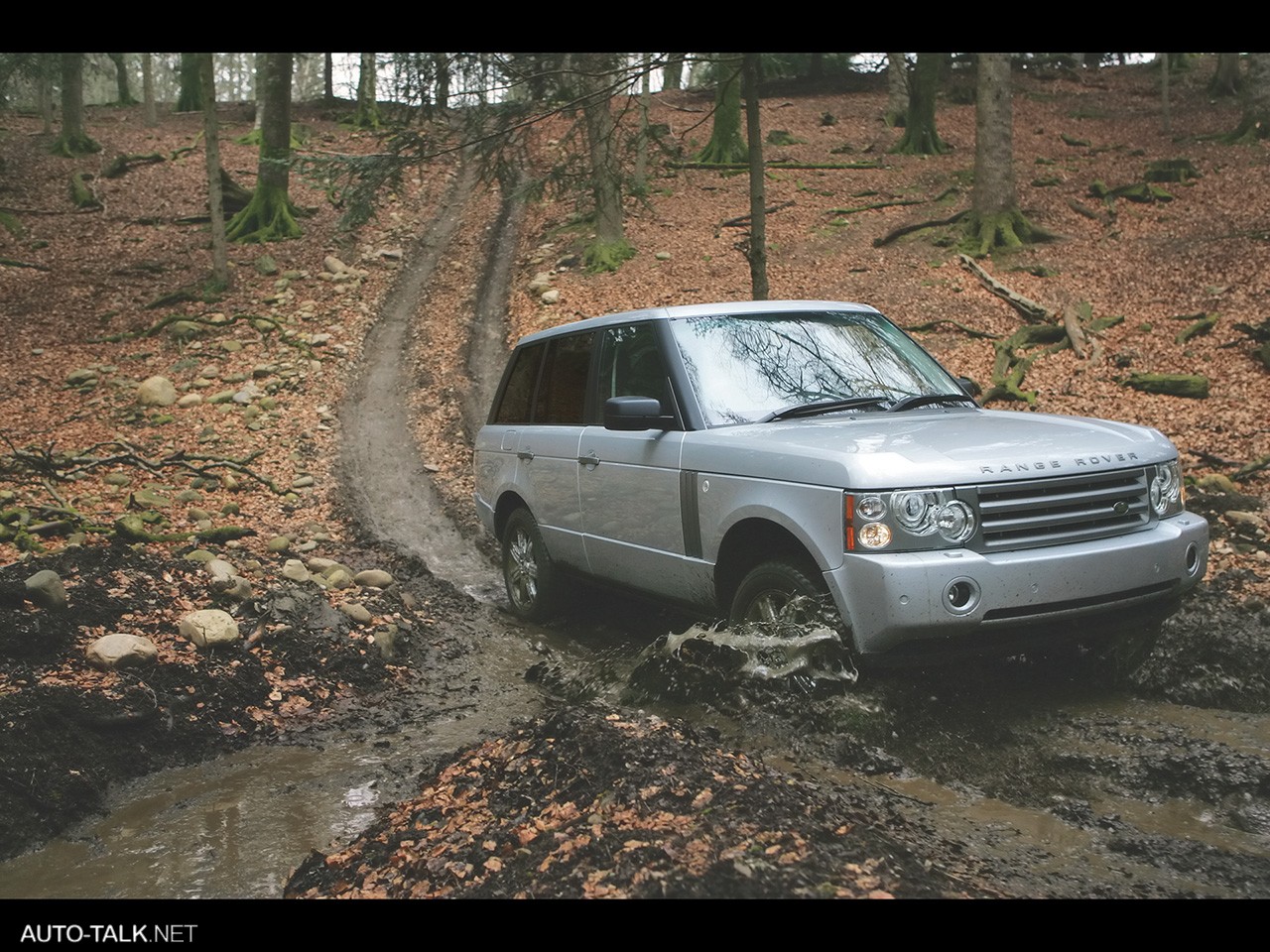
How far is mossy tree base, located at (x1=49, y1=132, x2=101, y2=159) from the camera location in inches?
1134

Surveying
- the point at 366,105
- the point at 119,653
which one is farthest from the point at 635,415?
the point at 366,105

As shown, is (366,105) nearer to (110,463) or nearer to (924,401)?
(110,463)

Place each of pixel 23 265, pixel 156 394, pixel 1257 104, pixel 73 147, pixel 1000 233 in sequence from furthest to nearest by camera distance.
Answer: pixel 73 147
pixel 1257 104
pixel 23 265
pixel 1000 233
pixel 156 394

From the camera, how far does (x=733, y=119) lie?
25906mm

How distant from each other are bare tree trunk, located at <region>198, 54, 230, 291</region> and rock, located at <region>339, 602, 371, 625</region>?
12877 millimetres

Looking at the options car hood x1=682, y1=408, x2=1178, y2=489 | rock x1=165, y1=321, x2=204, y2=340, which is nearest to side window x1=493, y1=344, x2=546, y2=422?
car hood x1=682, y1=408, x2=1178, y2=489

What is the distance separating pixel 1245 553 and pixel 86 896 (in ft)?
23.1

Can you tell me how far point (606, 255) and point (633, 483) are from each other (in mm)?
14057

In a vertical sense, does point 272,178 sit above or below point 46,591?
above

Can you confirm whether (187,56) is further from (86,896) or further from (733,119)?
(86,896)

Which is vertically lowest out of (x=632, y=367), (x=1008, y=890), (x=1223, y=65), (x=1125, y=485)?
(x=1008, y=890)

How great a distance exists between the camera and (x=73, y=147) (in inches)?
1143
